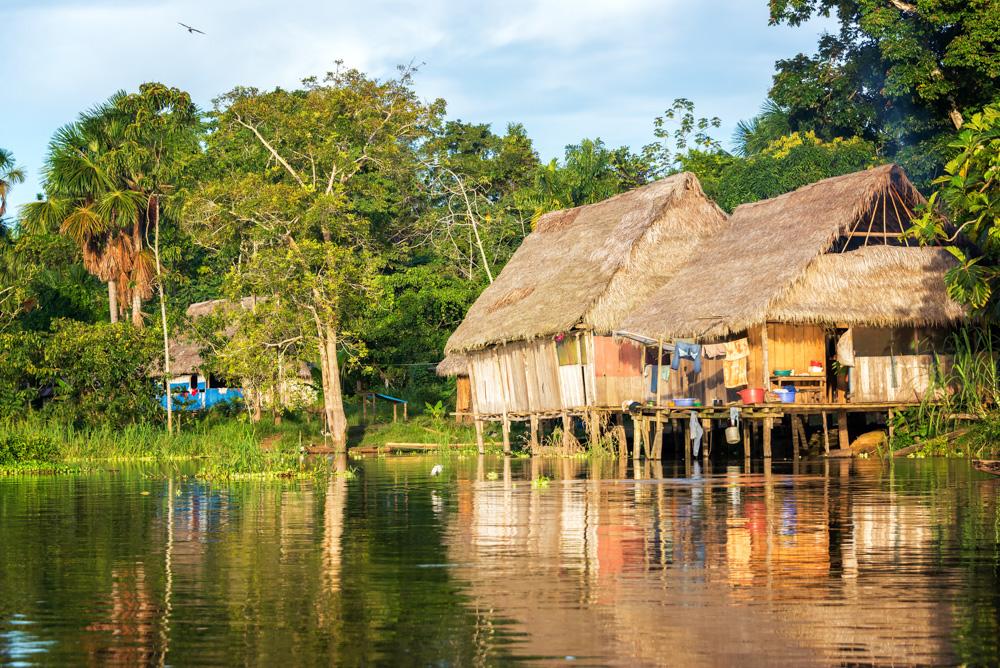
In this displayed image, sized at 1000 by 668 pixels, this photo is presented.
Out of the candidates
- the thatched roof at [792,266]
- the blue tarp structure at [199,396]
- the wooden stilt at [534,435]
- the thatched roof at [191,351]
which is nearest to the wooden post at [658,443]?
the thatched roof at [792,266]

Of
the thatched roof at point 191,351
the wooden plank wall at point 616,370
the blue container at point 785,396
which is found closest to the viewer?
the blue container at point 785,396

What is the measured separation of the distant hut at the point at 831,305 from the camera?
1007 inches

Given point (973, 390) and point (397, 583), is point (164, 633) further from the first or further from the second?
point (973, 390)

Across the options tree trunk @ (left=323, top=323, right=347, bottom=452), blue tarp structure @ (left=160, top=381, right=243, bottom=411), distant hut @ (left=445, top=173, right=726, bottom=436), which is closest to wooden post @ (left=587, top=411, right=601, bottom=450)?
distant hut @ (left=445, top=173, right=726, bottom=436)

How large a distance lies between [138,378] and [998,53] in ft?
77.1

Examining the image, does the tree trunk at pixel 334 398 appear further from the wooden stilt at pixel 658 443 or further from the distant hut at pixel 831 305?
the wooden stilt at pixel 658 443

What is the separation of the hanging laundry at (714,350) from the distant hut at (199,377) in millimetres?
13769

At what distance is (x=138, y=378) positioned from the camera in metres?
36.9

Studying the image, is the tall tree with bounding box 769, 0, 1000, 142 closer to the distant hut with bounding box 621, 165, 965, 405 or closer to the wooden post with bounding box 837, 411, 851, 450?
the distant hut with bounding box 621, 165, 965, 405

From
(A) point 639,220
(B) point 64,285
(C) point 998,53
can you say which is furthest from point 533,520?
(B) point 64,285

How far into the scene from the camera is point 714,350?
27.4 meters

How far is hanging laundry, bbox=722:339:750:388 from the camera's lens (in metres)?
26.5

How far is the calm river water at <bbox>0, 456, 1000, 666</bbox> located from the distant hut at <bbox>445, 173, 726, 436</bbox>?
1136 centimetres

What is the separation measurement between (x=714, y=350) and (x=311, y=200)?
1283 cm
